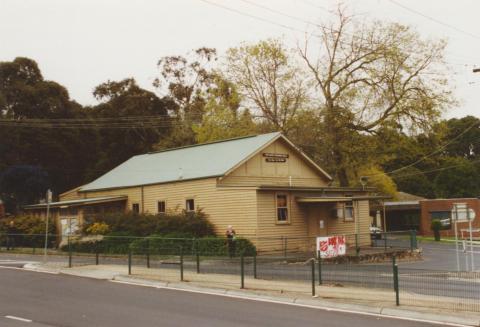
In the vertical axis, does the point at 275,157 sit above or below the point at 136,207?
above

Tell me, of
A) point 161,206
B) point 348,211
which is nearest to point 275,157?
point 348,211

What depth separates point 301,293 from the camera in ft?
54.5

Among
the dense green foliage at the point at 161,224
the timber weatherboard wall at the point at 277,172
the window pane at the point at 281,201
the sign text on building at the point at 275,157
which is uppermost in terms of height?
the sign text on building at the point at 275,157

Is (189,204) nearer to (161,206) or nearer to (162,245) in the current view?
(161,206)

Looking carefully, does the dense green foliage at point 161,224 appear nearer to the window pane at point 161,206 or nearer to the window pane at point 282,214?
the window pane at point 161,206

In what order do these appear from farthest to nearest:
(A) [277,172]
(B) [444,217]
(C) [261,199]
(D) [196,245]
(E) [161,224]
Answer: (B) [444,217]
(A) [277,172]
(E) [161,224]
(C) [261,199]
(D) [196,245]

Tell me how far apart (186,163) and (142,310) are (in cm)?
2539

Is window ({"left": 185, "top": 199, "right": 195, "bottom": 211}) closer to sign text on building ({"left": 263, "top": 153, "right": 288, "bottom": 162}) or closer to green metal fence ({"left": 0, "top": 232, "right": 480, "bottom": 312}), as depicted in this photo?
sign text on building ({"left": 263, "top": 153, "right": 288, "bottom": 162})

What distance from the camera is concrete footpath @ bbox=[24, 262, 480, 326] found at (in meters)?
13.3

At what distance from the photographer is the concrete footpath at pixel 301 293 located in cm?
1330

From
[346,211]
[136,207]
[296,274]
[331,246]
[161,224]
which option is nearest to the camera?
[296,274]

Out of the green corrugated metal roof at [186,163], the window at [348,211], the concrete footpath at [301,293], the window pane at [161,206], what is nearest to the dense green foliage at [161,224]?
the window pane at [161,206]

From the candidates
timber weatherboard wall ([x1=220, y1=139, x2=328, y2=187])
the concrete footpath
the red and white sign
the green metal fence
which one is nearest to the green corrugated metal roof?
timber weatherboard wall ([x1=220, y1=139, x2=328, y2=187])

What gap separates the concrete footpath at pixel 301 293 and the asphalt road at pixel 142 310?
2.08 ft
